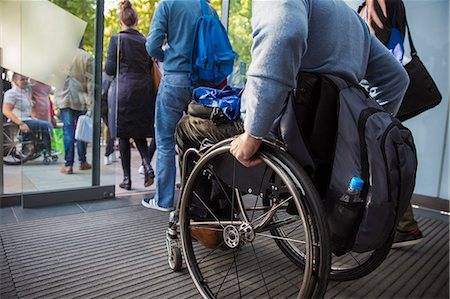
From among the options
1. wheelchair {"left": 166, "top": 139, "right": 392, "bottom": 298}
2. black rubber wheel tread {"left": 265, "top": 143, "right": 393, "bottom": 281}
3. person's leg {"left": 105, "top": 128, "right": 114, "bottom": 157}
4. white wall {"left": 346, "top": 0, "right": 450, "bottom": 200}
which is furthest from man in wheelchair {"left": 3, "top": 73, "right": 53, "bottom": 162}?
white wall {"left": 346, "top": 0, "right": 450, "bottom": 200}

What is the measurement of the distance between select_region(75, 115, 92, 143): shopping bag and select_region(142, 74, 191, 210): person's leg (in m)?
0.78

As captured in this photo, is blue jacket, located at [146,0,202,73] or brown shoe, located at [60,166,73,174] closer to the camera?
blue jacket, located at [146,0,202,73]

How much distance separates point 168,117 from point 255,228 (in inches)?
51.5

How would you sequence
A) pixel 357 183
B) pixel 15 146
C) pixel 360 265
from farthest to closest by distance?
pixel 15 146 < pixel 360 265 < pixel 357 183

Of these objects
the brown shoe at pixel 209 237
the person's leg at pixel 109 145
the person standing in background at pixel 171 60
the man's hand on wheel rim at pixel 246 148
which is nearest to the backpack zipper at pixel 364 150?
the man's hand on wheel rim at pixel 246 148

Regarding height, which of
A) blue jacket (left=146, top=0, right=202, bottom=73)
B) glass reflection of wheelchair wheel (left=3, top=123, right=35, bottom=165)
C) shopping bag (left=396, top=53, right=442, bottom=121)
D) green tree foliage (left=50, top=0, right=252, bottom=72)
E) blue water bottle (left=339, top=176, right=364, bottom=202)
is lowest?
glass reflection of wheelchair wheel (left=3, top=123, right=35, bottom=165)

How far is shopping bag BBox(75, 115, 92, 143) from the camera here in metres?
2.90

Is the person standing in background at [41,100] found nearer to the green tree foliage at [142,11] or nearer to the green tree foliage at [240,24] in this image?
the green tree foliage at [142,11]

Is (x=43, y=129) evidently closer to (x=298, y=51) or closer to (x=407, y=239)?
(x=298, y=51)

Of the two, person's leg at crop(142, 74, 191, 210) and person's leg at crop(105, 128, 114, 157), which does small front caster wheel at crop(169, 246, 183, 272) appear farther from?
person's leg at crop(105, 128, 114, 157)

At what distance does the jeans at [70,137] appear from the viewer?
2898 mm

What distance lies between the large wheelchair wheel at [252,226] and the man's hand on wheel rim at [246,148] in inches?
1.4

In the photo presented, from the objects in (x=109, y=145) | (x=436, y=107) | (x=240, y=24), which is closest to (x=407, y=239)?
(x=436, y=107)

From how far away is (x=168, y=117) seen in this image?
7.91 ft
